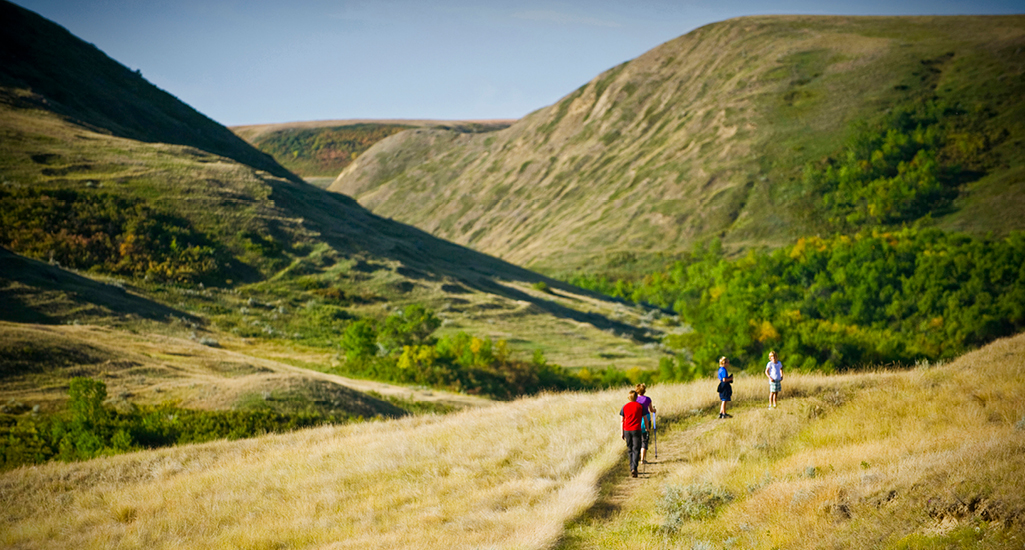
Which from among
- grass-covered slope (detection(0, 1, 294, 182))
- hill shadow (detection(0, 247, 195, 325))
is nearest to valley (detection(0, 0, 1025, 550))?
hill shadow (detection(0, 247, 195, 325))

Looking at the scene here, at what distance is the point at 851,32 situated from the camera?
7008 inches

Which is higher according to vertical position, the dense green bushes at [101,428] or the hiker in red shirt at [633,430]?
the hiker in red shirt at [633,430]

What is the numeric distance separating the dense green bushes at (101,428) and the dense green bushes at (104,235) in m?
31.8

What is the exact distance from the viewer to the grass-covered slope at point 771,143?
120 meters

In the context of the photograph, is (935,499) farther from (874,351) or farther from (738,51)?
(738,51)

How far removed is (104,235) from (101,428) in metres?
37.9

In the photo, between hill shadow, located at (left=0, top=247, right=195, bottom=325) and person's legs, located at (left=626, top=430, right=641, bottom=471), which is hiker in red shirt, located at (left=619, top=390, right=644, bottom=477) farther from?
hill shadow, located at (left=0, top=247, right=195, bottom=325)

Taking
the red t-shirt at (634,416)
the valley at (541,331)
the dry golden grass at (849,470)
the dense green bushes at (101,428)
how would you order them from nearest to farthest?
the dry golden grass at (849,470)
the valley at (541,331)
the red t-shirt at (634,416)
the dense green bushes at (101,428)

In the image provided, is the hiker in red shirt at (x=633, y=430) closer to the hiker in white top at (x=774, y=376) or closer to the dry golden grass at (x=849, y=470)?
the dry golden grass at (x=849, y=470)

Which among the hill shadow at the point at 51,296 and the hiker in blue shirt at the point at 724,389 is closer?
the hiker in blue shirt at the point at 724,389

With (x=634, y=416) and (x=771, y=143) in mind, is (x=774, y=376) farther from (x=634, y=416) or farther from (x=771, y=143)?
(x=771, y=143)

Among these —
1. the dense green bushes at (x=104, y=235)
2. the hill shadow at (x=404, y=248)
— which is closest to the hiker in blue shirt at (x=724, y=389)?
the dense green bushes at (x=104, y=235)

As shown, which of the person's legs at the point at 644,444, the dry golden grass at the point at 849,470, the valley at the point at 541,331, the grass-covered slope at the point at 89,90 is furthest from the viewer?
the grass-covered slope at the point at 89,90

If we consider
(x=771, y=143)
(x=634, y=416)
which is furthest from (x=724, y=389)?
(x=771, y=143)
